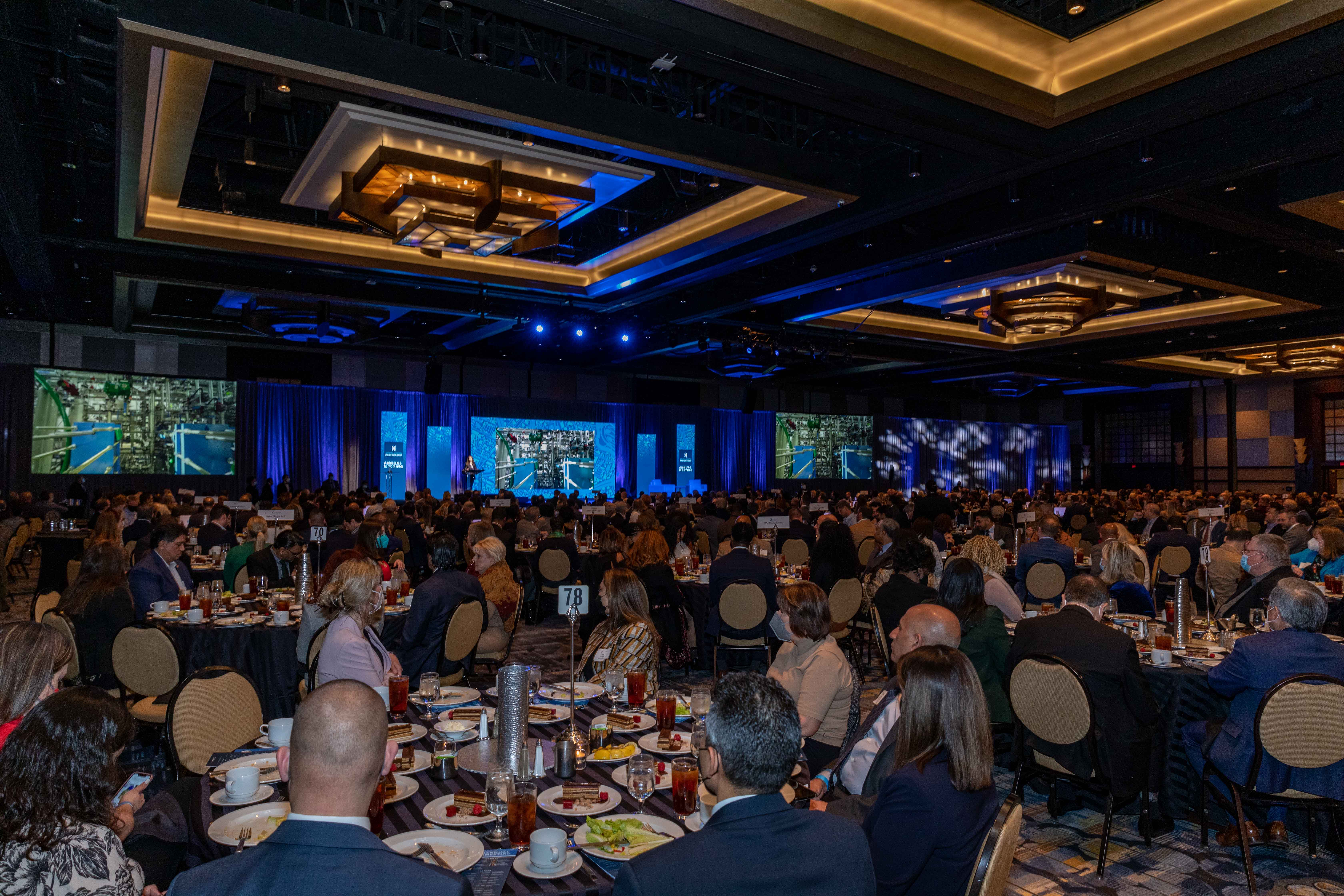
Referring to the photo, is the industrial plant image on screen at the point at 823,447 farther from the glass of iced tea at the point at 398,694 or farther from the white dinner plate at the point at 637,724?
the glass of iced tea at the point at 398,694

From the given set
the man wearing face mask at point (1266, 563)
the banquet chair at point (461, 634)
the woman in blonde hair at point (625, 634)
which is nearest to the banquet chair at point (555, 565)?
the banquet chair at point (461, 634)

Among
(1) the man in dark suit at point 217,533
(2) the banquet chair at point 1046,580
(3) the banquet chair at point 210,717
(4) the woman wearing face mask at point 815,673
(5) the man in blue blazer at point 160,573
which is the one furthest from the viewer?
(1) the man in dark suit at point 217,533

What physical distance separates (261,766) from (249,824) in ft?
1.52

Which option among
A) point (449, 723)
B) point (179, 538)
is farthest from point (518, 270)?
point (449, 723)

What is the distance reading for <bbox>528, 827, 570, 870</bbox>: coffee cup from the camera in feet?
6.57

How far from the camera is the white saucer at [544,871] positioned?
6.54ft

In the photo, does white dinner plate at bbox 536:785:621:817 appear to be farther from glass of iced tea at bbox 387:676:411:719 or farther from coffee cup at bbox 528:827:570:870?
glass of iced tea at bbox 387:676:411:719

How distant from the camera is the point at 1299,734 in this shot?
11.6ft

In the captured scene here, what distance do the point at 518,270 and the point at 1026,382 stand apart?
51.7 feet

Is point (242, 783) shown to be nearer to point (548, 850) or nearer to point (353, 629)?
point (548, 850)

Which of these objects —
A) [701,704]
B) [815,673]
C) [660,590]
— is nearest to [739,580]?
[660,590]

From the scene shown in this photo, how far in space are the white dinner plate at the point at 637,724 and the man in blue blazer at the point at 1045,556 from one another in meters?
5.79

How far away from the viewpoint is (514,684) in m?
2.48

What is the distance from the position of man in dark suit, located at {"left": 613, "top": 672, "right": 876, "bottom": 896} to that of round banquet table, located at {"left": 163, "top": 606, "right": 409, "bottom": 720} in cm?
432
